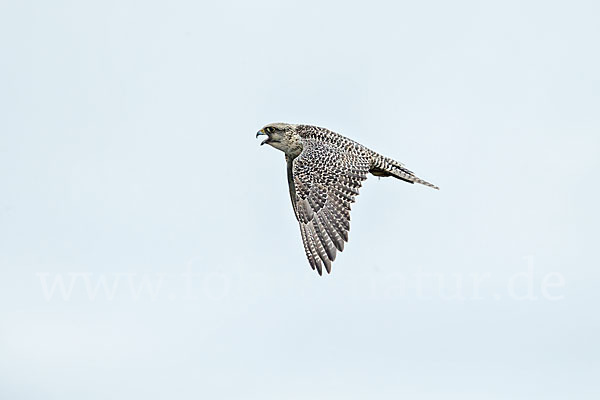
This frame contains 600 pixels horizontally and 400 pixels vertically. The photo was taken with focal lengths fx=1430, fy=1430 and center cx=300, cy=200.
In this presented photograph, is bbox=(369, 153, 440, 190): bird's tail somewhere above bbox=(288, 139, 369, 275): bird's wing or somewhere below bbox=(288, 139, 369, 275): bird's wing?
above

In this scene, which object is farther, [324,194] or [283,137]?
[283,137]

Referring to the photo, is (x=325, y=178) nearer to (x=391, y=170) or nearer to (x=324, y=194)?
(x=324, y=194)

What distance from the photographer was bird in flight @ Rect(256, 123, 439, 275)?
32000 mm

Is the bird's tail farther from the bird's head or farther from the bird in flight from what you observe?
the bird's head

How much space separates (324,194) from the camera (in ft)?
107

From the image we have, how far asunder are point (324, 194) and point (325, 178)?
0.43 meters

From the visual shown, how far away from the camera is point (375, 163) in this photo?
113 feet

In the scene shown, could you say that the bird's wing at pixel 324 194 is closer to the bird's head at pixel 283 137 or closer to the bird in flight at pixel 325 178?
the bird in flight at pixel 325 178

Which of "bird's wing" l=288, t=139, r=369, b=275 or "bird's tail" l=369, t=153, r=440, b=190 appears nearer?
"bird's wing" l=288, t=139, r=369, b=275

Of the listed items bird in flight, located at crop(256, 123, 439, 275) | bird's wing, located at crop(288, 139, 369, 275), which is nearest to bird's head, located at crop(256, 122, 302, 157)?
bird in flight, located at crop(256, 123, 439, 275)

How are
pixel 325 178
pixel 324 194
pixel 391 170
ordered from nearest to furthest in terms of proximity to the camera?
pixel 324 194 < pixel 325 178 < pixel 391 170

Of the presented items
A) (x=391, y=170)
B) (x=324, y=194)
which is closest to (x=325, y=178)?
(x=324, y=194)

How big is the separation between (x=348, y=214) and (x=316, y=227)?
0.78m

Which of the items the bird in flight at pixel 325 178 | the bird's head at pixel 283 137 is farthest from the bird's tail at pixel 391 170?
the bird's head at pixel 283 137
